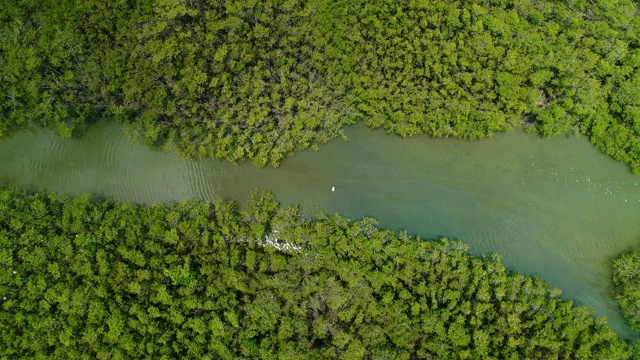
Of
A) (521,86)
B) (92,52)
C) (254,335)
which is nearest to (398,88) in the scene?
(521,86)

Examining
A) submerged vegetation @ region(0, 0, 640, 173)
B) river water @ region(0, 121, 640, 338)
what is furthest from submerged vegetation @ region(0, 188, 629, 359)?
submerged vegetation @ region(0, 0, 640, 173)

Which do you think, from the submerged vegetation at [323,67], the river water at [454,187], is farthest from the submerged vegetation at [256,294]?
the submerged vegetation at [323,67]

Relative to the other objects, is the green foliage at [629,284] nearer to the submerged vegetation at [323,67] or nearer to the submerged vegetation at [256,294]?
the submerged vegetation at [256,294]

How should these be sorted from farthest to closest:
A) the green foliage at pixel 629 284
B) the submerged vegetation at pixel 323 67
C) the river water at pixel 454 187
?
the river water at pixel 454 187, the submerged vegetation at pixel 323 67, the green foliage at pixel 629 284

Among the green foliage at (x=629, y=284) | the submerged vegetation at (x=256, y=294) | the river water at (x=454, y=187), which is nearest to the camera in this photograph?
the submerged vegetation at (x=256, y=294)

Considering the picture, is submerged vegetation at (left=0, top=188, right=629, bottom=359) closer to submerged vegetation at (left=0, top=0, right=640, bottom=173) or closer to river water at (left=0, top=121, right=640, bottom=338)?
river water at (left=0, top=121, right=640, bottom=338)

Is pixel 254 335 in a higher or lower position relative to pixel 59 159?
lower

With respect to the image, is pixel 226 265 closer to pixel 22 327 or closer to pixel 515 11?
pixel 22 327
